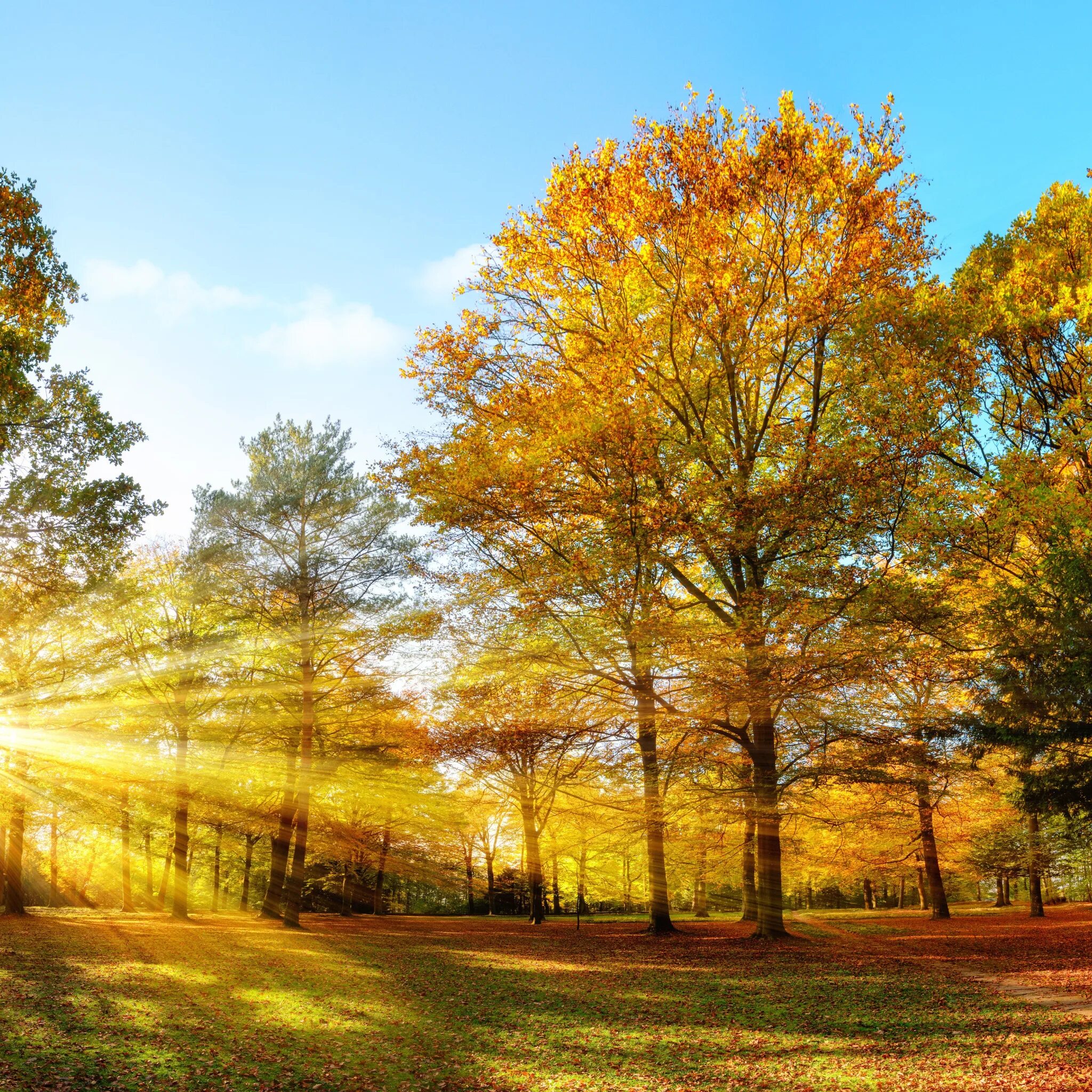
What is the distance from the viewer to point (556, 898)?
44.6m

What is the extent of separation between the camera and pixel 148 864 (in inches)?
1722

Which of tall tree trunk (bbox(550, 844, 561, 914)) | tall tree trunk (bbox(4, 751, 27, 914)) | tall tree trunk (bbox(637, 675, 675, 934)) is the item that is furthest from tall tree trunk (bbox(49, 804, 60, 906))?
tall tree trunk (bbox(637, 675, 675, 934))

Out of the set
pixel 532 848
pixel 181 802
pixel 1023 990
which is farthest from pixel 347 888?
pixel 1023 990

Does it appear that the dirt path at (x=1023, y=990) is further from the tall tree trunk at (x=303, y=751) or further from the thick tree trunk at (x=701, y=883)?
the tall tree trunk at (x=303, y=751)

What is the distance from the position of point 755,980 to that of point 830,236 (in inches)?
482

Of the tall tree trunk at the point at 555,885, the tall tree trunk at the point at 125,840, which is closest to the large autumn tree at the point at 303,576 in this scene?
the tall tree trunk at the point at 125,840

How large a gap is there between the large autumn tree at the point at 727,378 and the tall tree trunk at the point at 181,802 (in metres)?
12.6

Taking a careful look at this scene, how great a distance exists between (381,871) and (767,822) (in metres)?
28.2

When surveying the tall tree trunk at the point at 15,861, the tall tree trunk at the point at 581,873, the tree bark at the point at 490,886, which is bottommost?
the tree bark at the point at 490,886

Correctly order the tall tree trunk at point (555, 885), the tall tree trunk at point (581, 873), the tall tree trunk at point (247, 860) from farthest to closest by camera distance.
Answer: the tall tree trunk at point (247, 860), the tall tree trunk at point (555, 885), the tall tree trunk at point (581, 873)

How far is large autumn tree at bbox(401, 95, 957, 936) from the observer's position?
42.8 feet

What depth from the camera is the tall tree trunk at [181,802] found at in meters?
21.8

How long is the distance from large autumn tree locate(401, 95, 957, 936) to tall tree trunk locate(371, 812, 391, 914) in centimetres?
2511

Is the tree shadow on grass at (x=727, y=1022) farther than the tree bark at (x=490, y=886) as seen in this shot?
No
